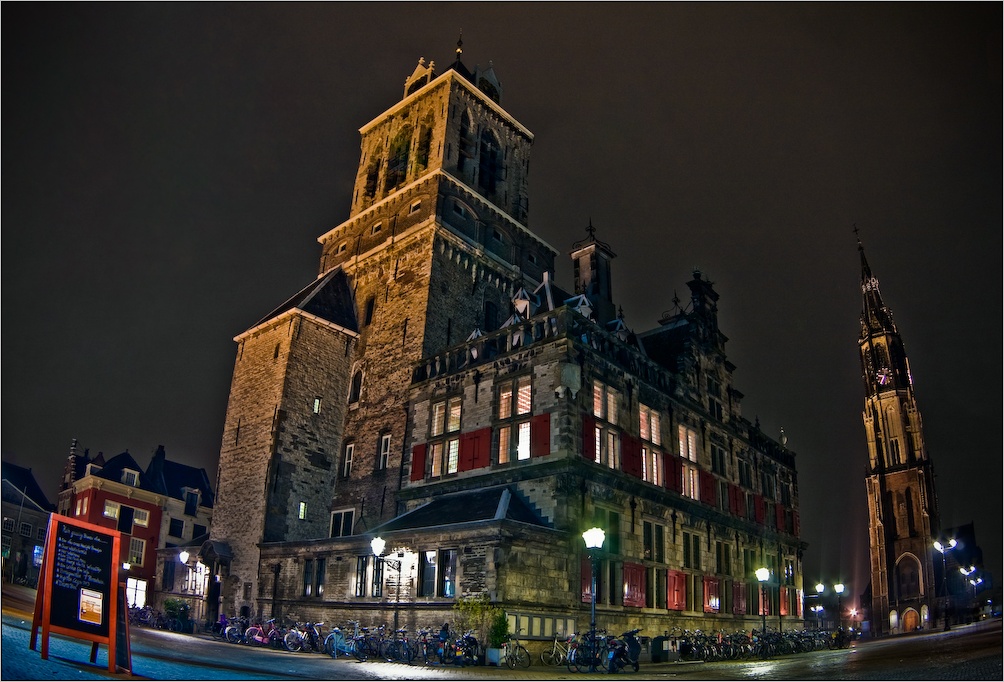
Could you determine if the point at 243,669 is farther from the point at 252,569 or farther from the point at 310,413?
the point at 310,413

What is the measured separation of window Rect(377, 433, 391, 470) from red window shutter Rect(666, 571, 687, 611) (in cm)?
1270

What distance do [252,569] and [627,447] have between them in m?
15.7

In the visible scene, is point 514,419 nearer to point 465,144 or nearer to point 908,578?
point 465,144

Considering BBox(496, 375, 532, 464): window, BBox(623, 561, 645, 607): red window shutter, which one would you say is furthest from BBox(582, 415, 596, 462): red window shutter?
BBox(623, 561, 645, 607): red window shutter

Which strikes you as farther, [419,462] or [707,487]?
[707,487]

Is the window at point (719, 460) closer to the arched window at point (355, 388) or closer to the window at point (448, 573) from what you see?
the window at point (448, 573)

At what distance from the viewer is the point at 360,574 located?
2581 cm

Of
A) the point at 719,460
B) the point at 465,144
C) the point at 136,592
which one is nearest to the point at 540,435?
the point at 719,460

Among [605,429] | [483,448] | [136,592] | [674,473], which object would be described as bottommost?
[136,592]

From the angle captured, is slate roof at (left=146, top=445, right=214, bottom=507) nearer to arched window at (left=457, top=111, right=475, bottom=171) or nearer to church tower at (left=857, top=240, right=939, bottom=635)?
arched window at (left=457, top=111, right=475, bottom=171)

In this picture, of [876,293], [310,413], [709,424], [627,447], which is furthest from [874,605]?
[310,413]

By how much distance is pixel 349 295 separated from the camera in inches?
1505

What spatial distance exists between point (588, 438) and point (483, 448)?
13.6 feet

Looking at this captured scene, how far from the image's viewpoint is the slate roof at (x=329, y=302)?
3509 cm
